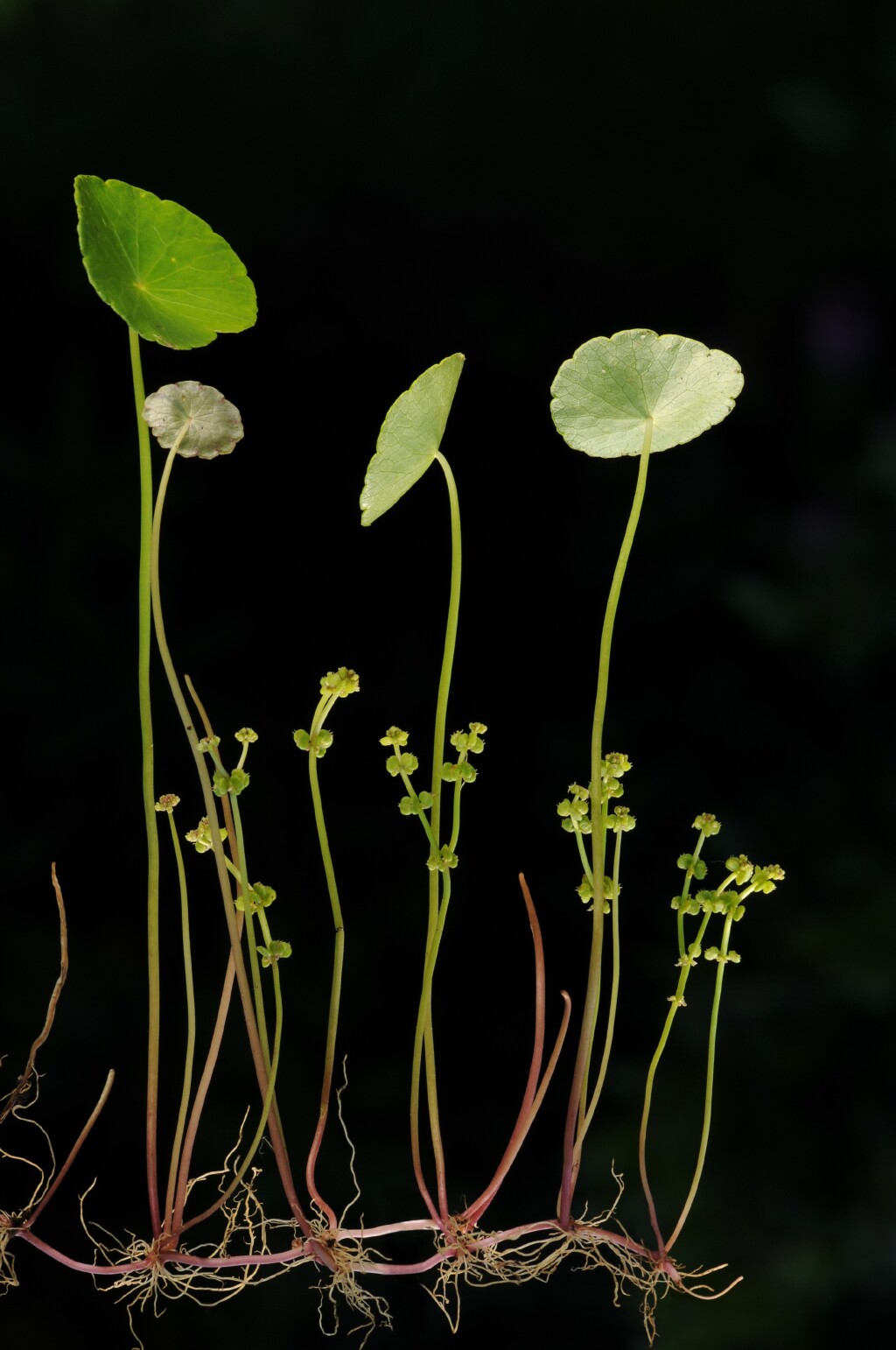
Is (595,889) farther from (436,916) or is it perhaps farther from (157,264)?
(157,264)

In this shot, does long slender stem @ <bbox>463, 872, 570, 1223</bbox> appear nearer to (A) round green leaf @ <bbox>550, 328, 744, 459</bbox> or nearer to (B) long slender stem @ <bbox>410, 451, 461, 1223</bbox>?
(B) long slender stem @ <bbox>410, 451, 461, 1223</bbox>

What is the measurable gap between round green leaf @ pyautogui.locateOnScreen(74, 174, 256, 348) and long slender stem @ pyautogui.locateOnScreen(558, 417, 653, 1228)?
0.26 metres

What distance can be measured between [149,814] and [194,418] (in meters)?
0.24

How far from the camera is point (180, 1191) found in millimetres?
834

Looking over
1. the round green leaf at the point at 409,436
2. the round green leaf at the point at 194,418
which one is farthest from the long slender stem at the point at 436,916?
the round green leaf at the point at 194,418

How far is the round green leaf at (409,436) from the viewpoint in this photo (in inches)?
30.3

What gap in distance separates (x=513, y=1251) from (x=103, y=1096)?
0.27 metres

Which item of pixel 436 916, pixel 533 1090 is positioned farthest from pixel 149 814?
pixel 533 1090

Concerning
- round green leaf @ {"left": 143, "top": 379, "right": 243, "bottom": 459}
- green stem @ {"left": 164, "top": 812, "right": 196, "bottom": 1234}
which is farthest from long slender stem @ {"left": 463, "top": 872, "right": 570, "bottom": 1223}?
round green leaf @ {"left": 143, "top": 379, "right": 243, "bottom": 459}

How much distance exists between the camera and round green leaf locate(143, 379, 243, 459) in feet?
2.70

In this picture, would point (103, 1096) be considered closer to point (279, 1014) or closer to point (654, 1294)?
point (279, 1014)

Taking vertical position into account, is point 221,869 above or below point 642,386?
→ below

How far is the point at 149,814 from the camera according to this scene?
0.81 meters

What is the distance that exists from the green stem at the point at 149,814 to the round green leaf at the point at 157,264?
24 mm
